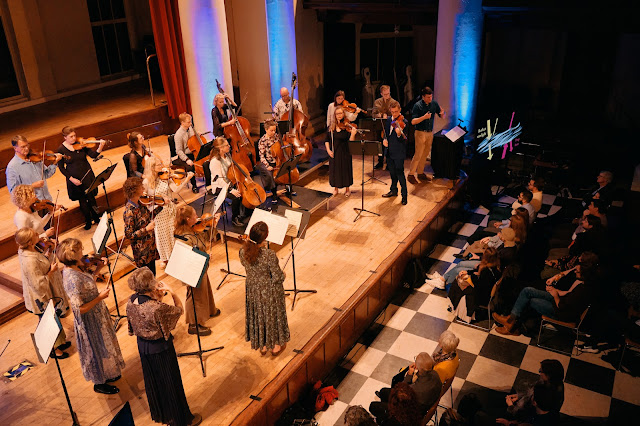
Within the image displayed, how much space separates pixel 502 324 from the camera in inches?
235

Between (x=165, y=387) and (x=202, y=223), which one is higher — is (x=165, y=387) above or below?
below

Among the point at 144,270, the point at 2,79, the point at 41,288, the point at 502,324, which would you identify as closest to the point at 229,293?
the point at 41,288

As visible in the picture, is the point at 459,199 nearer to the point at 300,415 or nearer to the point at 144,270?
the point at 300,415

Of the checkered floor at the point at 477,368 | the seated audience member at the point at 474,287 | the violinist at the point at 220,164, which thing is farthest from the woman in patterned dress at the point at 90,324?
the seated audience member at the point at 474,287

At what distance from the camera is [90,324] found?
4398 millimetres

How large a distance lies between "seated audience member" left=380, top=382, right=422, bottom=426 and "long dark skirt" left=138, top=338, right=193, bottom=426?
4.84ft

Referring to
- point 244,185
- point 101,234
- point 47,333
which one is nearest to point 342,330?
point 244,185

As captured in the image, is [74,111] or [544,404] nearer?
[544,404]

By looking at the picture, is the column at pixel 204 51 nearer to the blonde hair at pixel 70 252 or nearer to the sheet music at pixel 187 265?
the sheet music at pixel 187 265

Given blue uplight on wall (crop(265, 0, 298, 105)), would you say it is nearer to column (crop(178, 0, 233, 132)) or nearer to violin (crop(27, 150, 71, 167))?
column (crop(178, 0, 233, 132))

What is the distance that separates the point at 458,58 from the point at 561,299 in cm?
426

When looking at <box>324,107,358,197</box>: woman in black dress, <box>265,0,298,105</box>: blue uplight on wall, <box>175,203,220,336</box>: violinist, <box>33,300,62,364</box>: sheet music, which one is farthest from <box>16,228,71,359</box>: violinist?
<box>265,0,298,105</box>: blue uplight on wall

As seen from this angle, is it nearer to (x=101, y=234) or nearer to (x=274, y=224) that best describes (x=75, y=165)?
(x=101, y=234)

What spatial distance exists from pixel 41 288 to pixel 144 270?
5.68 feet
